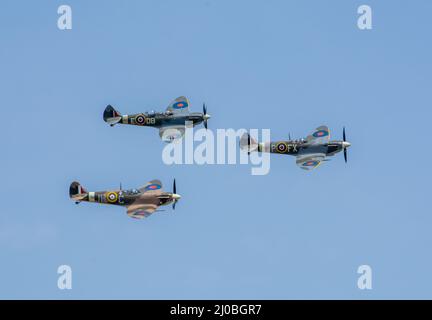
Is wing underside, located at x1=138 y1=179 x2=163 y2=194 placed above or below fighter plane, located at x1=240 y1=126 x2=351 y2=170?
below

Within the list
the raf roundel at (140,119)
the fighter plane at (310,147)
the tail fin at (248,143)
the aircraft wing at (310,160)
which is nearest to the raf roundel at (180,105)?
the raf roundel at (140,119)

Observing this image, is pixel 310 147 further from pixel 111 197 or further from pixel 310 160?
pixel 111 197

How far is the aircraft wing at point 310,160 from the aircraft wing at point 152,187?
14.5 meters

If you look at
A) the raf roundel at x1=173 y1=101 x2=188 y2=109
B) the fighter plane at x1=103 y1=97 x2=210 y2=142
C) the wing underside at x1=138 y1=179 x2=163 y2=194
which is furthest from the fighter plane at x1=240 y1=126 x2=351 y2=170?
the wing underside at x1=138 y1=179 x2=163 y2=194

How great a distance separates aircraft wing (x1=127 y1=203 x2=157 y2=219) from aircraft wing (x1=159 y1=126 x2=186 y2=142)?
356 inches

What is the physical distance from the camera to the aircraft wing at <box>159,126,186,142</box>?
103m

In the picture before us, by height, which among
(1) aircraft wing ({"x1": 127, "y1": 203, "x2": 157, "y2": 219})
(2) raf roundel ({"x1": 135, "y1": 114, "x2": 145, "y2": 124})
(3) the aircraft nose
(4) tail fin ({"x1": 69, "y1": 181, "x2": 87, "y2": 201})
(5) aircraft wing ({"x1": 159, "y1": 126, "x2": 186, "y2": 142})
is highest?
(2) raf roundel ({"x1": 135, "y1": 114, "x2": 145, "y2": 124})

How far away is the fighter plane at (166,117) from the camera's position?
351 ft

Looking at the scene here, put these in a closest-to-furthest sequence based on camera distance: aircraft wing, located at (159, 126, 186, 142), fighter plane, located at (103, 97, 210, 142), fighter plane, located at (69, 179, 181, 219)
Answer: fighter plane, located at (69, 179, 181, 219) < aircraft wing, located at (159, 126, 186, 142) < fighter plane, located at (103, 97, 210, 142)

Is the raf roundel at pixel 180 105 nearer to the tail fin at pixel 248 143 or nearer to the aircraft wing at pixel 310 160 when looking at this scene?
the tail fin at pixel 248 143

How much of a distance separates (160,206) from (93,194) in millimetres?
6334

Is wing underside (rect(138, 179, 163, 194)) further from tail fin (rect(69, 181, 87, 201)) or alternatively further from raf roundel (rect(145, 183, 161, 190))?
tail fin (rect(69, 181, 87, 201))
